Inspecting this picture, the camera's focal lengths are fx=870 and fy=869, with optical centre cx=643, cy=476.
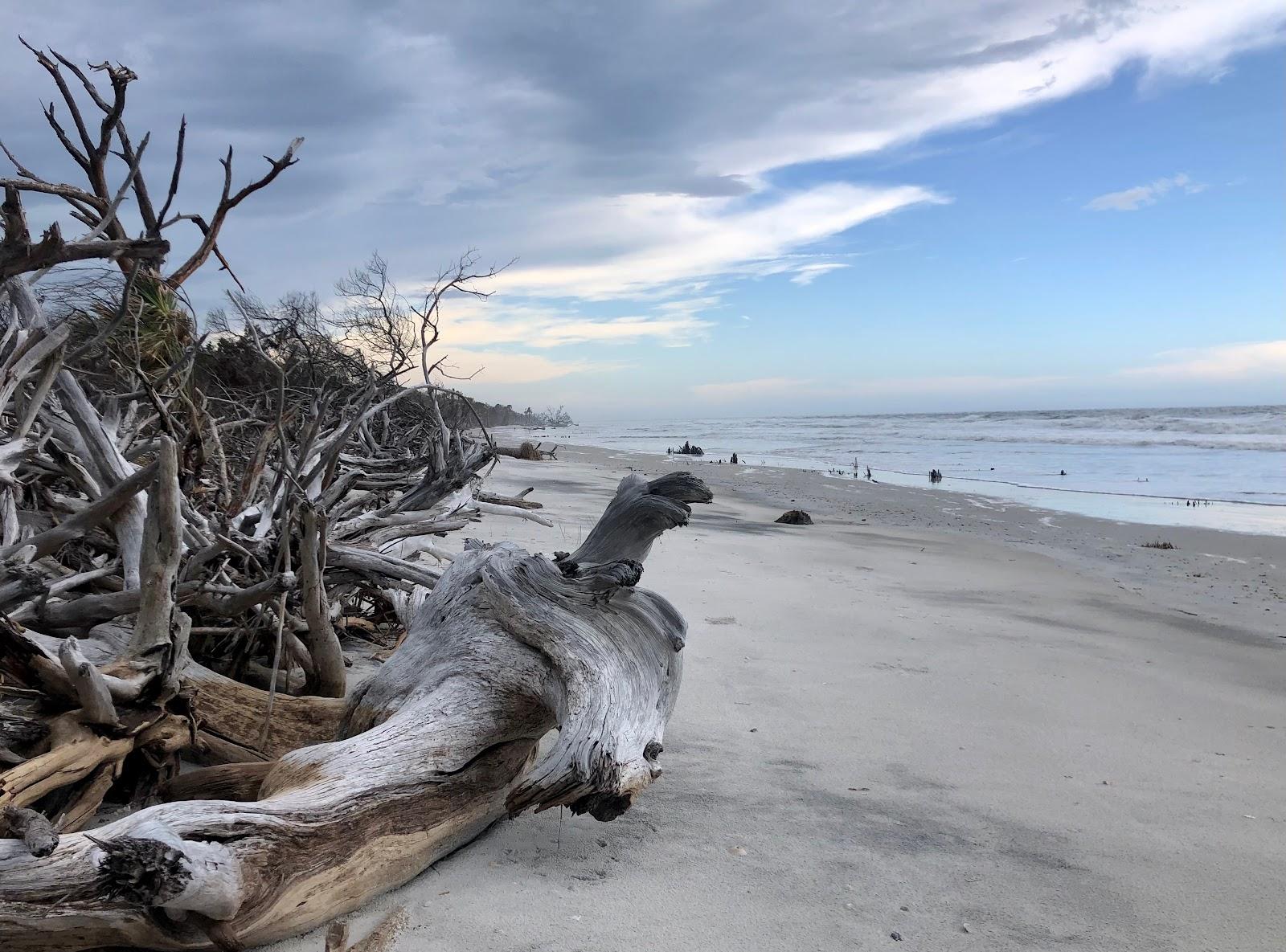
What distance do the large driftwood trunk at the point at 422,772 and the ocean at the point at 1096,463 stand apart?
1146 centimetres

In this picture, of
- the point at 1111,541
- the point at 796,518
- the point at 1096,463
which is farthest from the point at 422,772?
the point at 1096,463

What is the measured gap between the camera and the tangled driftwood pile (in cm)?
174

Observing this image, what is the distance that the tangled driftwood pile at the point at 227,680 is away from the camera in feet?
5.70

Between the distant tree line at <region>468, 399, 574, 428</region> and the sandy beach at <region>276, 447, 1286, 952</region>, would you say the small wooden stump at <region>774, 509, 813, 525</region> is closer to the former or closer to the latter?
the sandy beach at <region>276, 447, 1286, 952</region>

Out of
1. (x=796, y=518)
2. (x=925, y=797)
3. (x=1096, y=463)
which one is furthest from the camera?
(x=1096, y=463)

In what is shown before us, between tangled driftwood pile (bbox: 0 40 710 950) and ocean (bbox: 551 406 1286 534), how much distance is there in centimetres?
1161

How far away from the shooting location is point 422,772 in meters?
2.31

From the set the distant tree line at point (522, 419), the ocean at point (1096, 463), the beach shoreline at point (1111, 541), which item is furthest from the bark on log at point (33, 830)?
the distant tree line at point (522, 419)

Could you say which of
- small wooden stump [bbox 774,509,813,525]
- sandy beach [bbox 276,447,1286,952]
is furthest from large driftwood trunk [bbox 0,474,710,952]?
small wooden stump [bbox 774,509,813,525]

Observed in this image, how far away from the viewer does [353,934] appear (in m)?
2.06

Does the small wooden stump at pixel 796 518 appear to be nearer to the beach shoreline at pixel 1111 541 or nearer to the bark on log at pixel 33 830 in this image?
the beach shoreline at pixel 1111 541

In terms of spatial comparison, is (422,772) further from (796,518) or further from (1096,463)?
(1096,463)

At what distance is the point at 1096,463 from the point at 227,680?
25376 millimetres

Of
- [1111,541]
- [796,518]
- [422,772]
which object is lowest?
[1111,541]
